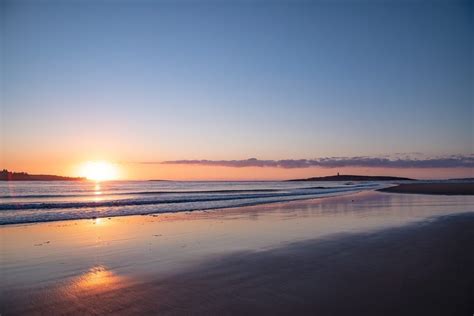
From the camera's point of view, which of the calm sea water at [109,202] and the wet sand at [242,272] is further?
the calm sea water at [109,202]

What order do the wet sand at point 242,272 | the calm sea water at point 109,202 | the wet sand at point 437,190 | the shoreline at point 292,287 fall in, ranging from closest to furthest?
the shoreline at point 292,287 < the wet sand at point 242,272 < the calm sea water at point 109,202 < the wet sand at point 437,190

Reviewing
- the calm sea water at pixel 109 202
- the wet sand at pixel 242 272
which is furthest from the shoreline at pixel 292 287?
the calm sea water at pixel 109 202

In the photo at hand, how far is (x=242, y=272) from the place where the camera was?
7.08 m

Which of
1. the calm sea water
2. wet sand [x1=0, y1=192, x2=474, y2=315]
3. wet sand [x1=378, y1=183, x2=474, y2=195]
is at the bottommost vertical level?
wet sand [x1=378, y1=183, x2=474, y2=195]

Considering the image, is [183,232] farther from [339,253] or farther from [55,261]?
[339,253]

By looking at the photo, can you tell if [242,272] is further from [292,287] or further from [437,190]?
[437,190]

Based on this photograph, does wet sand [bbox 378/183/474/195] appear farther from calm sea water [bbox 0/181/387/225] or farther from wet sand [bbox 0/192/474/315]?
wet sand [bbox 0/192/474/315]

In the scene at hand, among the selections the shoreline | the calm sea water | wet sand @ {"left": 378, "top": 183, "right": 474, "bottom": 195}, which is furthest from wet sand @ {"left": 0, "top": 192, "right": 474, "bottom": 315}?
wet sand @ {"left": 378, "top": 183, "right": 474, "bottom": 195}

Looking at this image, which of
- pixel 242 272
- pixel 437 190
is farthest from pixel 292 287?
pixel 437 190

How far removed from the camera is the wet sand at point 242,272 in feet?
16.9

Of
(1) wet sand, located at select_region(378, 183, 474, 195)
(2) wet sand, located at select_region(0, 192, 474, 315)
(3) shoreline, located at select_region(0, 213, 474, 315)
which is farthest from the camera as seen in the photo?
(1) wet sand, located at select_region(378, 183, 474, 195)

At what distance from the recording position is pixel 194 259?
27.5ft

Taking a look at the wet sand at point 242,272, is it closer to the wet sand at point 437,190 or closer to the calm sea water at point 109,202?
the calm sea water at point 109,202

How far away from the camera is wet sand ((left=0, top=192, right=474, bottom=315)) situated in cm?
515
